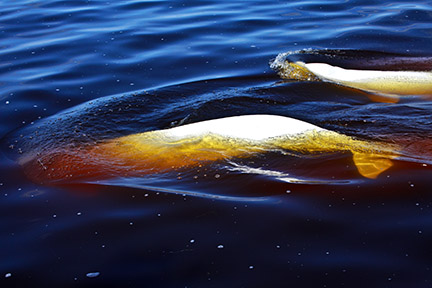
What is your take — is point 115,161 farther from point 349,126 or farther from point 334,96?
point 334,96

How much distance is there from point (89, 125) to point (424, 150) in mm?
3857

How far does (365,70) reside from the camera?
8.12 meters

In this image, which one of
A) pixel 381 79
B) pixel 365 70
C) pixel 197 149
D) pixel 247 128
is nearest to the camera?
pixel 197 149

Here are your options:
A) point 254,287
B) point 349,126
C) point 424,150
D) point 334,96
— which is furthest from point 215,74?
point 254,287

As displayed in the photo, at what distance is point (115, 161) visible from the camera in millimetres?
5828

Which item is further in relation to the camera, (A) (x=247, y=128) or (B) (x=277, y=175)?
(A) (x=247, y=128)

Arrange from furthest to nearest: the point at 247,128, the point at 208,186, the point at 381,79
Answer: the point at 381,79
the point at 247,128
the point at 208,186

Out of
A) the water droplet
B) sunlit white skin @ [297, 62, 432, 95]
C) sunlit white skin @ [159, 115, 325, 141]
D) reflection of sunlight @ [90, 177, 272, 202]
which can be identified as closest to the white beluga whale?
sunlit white skin @ [159, 115, 325, 141]

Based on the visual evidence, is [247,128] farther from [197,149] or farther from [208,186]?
[208,186]

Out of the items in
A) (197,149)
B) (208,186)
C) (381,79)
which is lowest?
(208,186)

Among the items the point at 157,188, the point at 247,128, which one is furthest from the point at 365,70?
the point at 157,188

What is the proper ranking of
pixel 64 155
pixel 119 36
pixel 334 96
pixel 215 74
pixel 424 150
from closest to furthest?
pixel 424 150 < pixel 64 155 < pixel 334 96 < pixel 215 74 < pixel 119 36

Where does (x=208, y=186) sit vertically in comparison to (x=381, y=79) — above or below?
below

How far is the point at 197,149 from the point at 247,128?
66 cm
